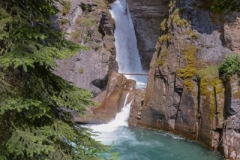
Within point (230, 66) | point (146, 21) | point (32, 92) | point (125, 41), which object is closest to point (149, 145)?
point (230, 66)

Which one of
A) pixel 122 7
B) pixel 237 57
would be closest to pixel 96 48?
pixel 122 7

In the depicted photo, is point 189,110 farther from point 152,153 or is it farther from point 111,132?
point 111,132

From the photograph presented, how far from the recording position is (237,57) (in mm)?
9594

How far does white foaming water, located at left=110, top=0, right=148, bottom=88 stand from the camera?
A: 1854 cm

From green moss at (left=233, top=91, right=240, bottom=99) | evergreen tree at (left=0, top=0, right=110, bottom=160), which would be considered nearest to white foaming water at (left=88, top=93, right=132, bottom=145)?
green moss at (left=233, top=91, right=240, bottom=99)

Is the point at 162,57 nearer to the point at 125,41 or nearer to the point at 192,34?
the point at 192,34

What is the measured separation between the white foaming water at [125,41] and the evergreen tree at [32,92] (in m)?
14.5

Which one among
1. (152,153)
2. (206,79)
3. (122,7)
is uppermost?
(122,7)

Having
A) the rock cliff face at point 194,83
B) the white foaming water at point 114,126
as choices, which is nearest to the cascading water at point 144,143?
A: the white foaming water at point 114,126

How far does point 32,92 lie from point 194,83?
8495 mm

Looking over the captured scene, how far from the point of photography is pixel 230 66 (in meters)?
9.61

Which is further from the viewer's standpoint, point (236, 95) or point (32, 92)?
point (236, 95)

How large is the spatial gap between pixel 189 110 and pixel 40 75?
8.08 meters

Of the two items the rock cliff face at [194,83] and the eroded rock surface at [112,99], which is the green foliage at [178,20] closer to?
the rock cliff face at [194,83]
